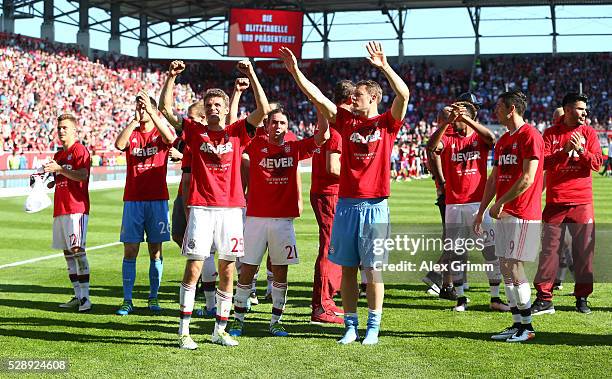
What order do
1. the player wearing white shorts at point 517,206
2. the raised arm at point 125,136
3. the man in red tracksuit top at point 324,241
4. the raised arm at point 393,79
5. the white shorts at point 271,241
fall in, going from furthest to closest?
1. the raised arm at point 125,136
2. the man in red tracksuit top at point 324,241
3. the white shorts at point 271,241
4. the player wearing white shorts at point 517,206
5. the raised arm at point 393,79

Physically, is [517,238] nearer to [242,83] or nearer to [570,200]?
[570,200]

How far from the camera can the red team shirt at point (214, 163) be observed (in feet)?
22.9

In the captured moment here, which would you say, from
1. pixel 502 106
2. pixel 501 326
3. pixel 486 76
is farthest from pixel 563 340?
pixel 486 76

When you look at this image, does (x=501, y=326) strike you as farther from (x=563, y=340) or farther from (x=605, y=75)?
(x=605, y=75)

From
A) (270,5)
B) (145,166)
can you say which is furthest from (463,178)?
(270,5)

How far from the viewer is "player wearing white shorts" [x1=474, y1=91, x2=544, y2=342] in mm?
7113

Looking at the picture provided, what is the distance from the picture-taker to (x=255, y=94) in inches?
265

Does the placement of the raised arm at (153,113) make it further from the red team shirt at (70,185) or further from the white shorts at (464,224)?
the white shorts at (464,224)

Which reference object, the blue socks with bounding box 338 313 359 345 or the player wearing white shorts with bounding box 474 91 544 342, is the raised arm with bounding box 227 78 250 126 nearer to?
the blue socks with bounding box 338 313 359 345

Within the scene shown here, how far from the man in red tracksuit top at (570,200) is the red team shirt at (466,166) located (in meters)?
0.71

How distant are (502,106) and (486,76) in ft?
175

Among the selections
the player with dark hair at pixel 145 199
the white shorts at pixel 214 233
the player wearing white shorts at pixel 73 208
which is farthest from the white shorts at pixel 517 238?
the player wearing white shorts at pixel 73 208

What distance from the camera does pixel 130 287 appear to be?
8.64m

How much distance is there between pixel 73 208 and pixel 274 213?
8.45 feet
